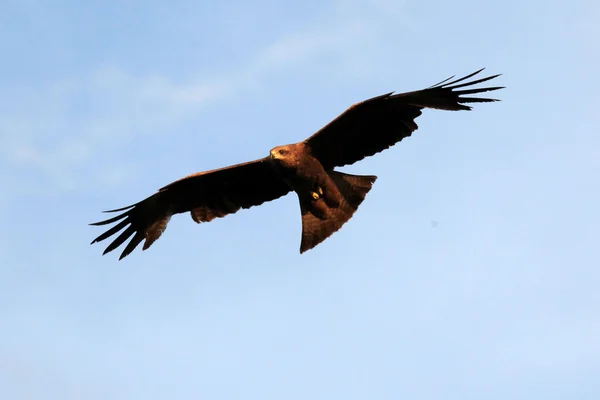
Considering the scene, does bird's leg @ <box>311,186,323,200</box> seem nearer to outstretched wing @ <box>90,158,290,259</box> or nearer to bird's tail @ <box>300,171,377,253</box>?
bird's tail @ <box>300,171,377,253</box>

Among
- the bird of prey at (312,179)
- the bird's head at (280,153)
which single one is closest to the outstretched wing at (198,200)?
the bird of prey at (312,179)

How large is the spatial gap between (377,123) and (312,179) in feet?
3.32

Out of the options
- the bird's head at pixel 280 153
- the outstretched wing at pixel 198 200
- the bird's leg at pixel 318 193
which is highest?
the outstretched wing at pixel 198 200

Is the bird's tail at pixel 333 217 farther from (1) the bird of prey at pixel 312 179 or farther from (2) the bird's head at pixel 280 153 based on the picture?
(2) the bird's head at pixel 280 153

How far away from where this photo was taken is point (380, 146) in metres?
13.3

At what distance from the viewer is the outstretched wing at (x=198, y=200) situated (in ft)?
45.6

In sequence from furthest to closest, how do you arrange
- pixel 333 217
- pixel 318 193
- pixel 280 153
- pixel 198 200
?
pixel 198 200, pixel 333 217, pixel 318 193, pixel 280 153

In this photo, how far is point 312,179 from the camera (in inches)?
516

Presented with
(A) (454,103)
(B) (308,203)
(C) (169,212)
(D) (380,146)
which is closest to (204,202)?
(C) (169,212)

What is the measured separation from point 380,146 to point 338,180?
0.71 meters

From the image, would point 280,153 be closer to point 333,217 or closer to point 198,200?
point 333,217

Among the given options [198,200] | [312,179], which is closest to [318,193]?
[312,179]

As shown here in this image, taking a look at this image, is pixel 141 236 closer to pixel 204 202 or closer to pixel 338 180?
pixel 204 202

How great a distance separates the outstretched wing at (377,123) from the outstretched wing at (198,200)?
0.89 meters
